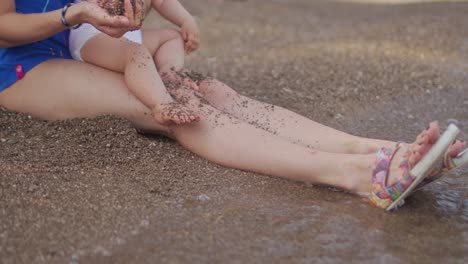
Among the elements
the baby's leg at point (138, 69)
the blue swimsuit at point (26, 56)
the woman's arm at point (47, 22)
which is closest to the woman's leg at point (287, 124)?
the baby's leg at point (138, 69)

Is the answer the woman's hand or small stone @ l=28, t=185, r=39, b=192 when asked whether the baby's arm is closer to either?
the woman's hand

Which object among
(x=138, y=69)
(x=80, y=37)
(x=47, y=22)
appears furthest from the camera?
(x=80, y=37)

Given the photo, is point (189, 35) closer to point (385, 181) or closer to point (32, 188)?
point (32, 188)

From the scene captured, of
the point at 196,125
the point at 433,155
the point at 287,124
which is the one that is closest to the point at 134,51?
the point at 196,125

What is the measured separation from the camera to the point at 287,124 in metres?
2.48

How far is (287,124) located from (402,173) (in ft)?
2.06

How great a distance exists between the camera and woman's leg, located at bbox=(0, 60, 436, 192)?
2.16 m

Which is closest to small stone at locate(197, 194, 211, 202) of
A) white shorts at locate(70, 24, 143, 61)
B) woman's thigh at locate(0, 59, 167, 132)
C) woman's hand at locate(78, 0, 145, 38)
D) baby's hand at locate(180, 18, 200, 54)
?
woman's thigh at locate(0, 59, 167, 132)

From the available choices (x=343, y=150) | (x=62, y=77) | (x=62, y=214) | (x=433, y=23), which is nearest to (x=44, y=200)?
(x=62, y=214)

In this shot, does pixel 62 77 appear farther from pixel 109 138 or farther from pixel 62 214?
pixel 62 214

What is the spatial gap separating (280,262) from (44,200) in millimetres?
788

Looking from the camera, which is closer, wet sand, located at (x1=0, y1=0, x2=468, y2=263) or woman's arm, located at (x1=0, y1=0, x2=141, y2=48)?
wet sand, located at (x1=0, y1=0, x2=468, y2=263)

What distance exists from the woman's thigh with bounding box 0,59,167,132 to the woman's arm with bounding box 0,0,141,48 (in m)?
0.16

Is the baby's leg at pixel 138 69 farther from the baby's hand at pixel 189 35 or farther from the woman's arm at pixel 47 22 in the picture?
the baby's hand at pixel 189 35
